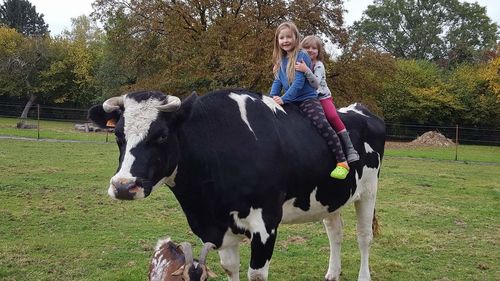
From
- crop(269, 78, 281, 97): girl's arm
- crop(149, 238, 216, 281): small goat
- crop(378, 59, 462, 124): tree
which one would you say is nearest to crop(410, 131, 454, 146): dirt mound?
crop(378, 59, 462, 124): tree

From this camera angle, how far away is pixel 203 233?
3660 mm

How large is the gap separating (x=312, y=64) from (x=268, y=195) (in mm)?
1421

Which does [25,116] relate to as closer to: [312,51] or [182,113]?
[312,51]

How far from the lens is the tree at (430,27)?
56.3 metres

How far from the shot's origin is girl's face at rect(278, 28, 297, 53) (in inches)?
162

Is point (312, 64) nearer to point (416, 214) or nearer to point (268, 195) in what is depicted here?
point (268, 195)

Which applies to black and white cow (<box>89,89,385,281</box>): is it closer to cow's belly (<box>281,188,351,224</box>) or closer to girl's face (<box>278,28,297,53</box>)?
cow's belly (<box>281,188,351,224</box>)

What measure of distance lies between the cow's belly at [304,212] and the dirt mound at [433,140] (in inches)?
992

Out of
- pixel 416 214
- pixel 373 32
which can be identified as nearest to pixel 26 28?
pixel 373 32

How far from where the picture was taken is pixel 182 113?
333 centimetres

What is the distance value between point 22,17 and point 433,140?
57.3m

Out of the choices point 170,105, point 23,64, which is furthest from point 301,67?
point 23,64

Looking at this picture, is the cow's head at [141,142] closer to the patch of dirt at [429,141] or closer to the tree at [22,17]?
the patch of dirt at [429,141]

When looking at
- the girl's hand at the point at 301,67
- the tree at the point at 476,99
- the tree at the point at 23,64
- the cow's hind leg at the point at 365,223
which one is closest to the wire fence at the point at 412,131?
the tree at the point at 476,99
